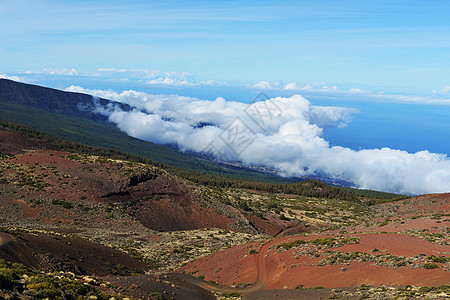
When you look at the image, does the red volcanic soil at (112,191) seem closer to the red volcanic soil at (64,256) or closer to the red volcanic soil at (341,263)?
the red volcanic soil at (64,256)

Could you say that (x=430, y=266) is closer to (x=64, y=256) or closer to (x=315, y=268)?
(x=315, y=268)

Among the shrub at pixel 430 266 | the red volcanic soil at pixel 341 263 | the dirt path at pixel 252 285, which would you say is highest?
the shrub at pixel 430 266

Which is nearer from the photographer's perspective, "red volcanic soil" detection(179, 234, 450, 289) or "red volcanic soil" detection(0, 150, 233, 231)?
"red volcanic soil" detection(179, 234, 450, 289)

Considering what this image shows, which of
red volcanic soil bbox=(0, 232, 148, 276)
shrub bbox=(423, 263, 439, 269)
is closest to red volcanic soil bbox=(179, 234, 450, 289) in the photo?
shrub bbox=(423, 263, 439, 269)

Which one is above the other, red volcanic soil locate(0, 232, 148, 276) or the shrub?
the shrub

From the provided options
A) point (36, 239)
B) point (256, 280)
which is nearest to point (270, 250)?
point (256, 280)

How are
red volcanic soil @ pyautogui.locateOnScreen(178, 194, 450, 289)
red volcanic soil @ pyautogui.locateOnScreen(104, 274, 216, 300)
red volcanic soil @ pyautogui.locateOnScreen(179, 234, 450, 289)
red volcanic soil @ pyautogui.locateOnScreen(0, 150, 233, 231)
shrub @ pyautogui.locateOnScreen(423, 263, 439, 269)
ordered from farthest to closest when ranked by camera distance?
red volcanic soil @ pyautogui.locateOnScreen(0, 150, 233, 231) → red volcanic soil @ pyautogui.locateOnScreen(178, 194, 450, 289) → shrub @ pyautogui.locateOnScreen(423, 263, 439, 269) → red volcanic soil @ pyautogui.locateOnScreen(179, 234, 450, 289) → red volcanic soil @ pyautogui.locateOnScreen(104, 274, 216, 300)

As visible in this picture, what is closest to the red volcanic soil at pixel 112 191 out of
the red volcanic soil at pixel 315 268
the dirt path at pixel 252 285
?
the red volcanic soil at pixel 315 268

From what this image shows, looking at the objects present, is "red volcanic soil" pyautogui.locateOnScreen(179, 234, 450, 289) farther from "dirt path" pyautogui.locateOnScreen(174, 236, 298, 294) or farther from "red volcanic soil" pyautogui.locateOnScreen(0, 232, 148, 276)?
"red volcanic soil" pyautogui.locateOnScreen(0, 232, 148, 276)
